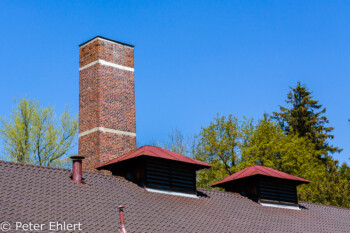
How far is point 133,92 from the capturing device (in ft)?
71.8

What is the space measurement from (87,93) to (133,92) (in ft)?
6.47

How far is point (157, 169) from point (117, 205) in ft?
10.7

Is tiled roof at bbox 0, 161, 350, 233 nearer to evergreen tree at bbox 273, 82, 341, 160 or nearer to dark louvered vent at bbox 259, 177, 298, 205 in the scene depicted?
dark louvered vent at bbox 259, 177, 298, 205

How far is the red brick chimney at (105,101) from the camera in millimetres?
20312

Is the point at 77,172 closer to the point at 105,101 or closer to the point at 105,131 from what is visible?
the point at 105,131

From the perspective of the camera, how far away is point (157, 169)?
58.5 ft

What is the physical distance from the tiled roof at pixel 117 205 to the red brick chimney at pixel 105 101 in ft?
10.2

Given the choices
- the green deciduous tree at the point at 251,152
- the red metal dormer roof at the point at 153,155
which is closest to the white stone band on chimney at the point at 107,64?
the red metal dormer roof at the point at 153,155

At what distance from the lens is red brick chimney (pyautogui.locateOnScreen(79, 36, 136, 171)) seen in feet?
66.6

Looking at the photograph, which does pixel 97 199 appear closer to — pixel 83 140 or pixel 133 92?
pixel 83 140

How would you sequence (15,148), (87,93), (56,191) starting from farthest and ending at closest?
1. (15,148)
2. (87,93)
3. (56,191)

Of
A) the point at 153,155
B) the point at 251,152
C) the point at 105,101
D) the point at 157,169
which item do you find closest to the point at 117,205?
the point at 153,155

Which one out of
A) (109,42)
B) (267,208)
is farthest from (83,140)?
(267,208)

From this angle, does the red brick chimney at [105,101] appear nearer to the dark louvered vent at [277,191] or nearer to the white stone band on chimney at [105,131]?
the white stone band on chimney at [105,131]
